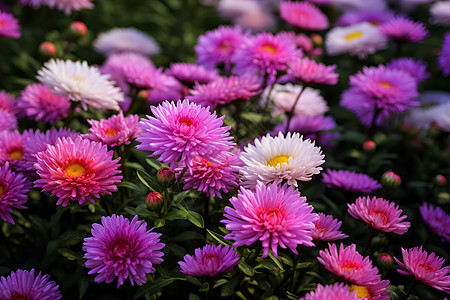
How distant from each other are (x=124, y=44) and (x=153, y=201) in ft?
6.47

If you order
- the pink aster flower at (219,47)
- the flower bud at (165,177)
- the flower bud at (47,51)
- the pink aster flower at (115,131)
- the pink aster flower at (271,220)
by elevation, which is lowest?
the pink aster flower at (271,220)

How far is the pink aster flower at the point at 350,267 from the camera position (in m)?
1.24

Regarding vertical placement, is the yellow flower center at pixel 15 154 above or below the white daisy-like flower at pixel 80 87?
below

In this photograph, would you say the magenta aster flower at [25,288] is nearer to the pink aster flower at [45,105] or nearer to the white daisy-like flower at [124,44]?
the pink aster flower at [45,105]

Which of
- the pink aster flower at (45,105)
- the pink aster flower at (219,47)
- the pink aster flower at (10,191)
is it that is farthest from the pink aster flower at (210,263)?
the pink aster flower at (219,47)

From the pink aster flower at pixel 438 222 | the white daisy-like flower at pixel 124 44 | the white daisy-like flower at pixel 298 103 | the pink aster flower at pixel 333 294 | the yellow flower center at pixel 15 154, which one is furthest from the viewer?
the white daisy-like flower at pixel 124 44

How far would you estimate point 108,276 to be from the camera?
50.1 inches

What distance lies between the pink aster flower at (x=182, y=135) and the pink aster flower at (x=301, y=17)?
5.35ft

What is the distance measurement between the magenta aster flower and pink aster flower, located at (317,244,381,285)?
903 millimetres

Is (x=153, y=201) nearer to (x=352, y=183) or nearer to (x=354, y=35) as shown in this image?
(x=352, y=183)

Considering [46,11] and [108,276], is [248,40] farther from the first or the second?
[46,11]

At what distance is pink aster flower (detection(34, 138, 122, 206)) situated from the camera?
1.36 m

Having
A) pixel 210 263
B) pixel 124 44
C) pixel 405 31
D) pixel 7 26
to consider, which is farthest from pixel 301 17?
pixel 210 263

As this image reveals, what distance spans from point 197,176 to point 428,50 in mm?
2830
